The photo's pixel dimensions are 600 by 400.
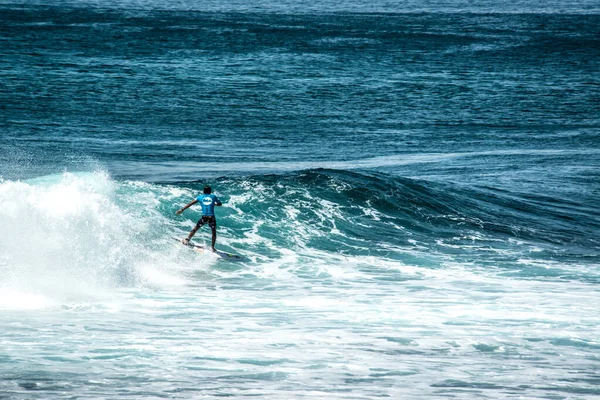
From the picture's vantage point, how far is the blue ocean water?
12.3 m

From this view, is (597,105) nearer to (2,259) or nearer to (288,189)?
(288,189)

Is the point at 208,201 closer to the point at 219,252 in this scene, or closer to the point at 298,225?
the point at 219,252

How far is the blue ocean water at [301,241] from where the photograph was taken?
12336 millimetres

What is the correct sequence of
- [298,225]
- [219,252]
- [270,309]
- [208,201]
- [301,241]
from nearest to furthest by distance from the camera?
[270,309], [208,201], [219,252], [301,241], [298,225]

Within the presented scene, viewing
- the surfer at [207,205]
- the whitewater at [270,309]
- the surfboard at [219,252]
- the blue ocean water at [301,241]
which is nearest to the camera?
the whitewater at [270,309]

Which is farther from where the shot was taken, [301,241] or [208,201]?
[301,241]

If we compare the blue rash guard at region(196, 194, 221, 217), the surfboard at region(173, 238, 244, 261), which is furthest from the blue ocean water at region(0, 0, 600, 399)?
the blue rash guard at region(196, 194, 221, 217)

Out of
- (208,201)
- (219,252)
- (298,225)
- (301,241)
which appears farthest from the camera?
(298,225)

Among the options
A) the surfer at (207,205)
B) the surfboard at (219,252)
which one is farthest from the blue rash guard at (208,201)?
the surfboard at (219,252)

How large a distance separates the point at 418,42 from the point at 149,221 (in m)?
61.0

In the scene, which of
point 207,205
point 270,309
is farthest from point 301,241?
point 270,309

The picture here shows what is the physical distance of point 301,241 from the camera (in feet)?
70.1

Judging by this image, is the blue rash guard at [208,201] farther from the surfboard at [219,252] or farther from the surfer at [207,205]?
the surfboard at [219,252]

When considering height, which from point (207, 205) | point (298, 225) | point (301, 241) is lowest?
point (301, 241)
